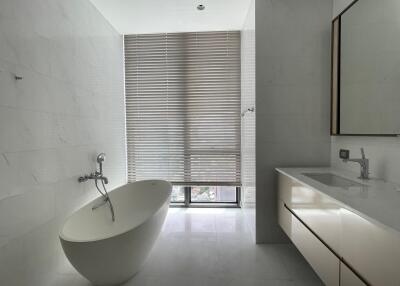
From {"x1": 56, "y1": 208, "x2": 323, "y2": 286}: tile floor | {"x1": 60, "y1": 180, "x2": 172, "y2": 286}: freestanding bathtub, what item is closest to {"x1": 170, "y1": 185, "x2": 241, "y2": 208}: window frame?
{"x1": 56, "y1": 208, "x2": 323, "y2": 286}: tile floor

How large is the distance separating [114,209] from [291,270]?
1873 mm

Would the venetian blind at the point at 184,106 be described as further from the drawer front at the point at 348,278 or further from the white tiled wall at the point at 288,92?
the drawer front at the point at 348,278

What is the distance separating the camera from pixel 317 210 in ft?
4.65

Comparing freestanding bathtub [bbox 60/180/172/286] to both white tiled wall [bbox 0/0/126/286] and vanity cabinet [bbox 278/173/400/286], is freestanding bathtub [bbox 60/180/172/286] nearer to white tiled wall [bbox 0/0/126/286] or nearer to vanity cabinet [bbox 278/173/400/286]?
white tiled wall [bbox 0/0/126/286]

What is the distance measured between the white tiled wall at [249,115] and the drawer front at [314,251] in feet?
1.85

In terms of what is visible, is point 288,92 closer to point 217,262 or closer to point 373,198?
point 373,198

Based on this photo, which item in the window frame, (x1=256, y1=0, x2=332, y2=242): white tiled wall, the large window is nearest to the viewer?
(x1=256, y1=0, x2=332, y2=242): white tiled wall

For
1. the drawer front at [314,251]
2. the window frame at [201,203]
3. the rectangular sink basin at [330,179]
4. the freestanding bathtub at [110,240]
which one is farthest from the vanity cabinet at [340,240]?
the window frame at [201,203]

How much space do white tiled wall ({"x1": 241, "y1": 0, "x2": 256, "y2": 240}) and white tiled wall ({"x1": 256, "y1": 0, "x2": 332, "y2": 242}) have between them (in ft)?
0.33

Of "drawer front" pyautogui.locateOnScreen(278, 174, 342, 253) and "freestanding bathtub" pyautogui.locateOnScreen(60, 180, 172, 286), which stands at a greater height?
"drawer front" pyautogui.locateOnScreen(278, 174, 342, 253)

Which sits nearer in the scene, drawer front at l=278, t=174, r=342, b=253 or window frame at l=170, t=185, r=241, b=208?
drawer front at l=278, t=174, r=342, b=253

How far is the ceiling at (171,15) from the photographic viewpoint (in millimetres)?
2414

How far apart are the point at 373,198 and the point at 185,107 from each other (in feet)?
7.98

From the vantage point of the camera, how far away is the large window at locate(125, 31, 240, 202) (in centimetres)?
313
